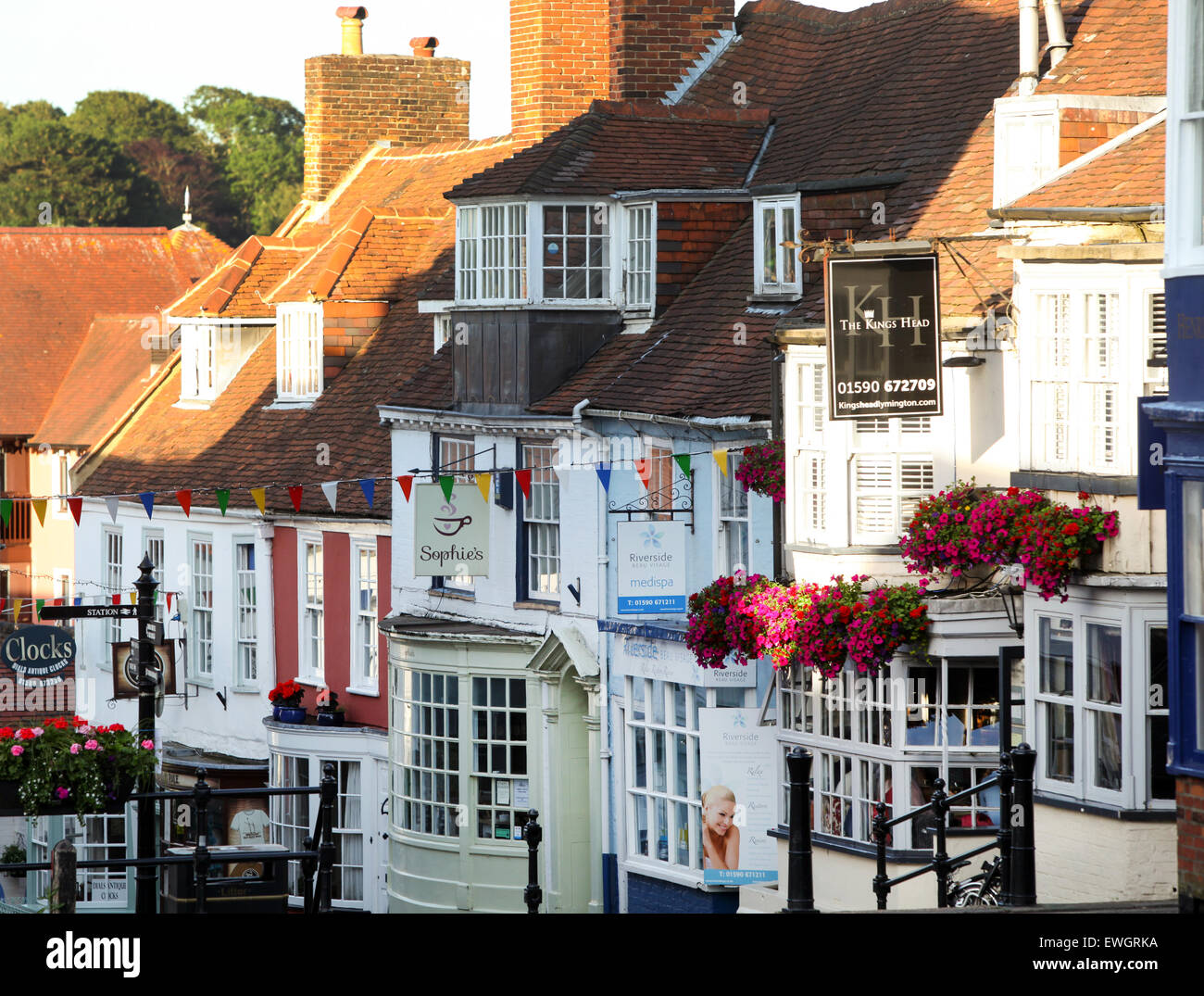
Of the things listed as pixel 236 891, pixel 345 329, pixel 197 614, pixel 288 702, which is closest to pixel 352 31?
pixel 345 329

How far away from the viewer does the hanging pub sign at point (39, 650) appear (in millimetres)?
30766

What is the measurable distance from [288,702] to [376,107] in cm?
1245

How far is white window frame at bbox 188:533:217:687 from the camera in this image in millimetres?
33406

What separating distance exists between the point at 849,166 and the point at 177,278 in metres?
30.5

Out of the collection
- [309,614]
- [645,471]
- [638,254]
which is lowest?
[309,614]

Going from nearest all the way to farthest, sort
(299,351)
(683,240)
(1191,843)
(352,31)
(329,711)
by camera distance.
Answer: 1. (1191,843)
2. (683,240)
3. (329,711)
4. (299,351)
5. (352,31)

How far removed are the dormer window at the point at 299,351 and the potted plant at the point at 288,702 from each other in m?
4.68

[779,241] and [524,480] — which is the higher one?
[779,241]

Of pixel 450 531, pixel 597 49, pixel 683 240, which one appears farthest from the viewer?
pixel 597 49

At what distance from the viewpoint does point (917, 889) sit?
62.1ft

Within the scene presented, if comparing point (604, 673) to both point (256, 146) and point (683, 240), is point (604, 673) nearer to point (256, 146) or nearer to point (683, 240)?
point (683, 240)

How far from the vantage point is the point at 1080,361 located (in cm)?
1716

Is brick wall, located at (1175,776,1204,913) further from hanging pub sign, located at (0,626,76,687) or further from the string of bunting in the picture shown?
hanging pub sign, located at (0,626,76,687)
